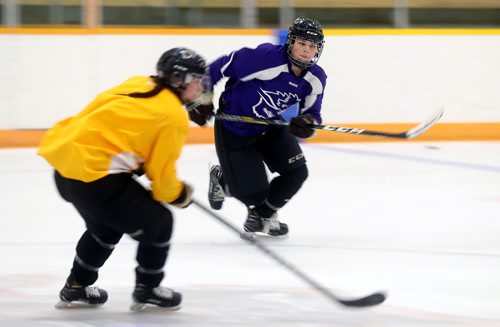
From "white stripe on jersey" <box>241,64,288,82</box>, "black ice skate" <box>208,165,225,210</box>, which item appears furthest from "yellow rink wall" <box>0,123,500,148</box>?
"white stripe on jersey" <box>241,64,288,82</box>

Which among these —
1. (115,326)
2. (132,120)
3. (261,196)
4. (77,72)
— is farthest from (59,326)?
(77,72)

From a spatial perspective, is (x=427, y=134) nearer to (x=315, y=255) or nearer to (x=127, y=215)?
(x=315, y=255)

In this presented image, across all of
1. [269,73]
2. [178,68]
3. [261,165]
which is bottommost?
[261,165]

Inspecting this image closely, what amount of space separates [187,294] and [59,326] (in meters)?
0.48

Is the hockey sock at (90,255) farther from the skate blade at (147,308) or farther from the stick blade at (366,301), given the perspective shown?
the stick blade at (366,301)

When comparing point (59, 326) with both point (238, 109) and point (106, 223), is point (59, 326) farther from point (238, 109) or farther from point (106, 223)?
point (238, 109)

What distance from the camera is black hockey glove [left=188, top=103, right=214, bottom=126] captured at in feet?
11.7

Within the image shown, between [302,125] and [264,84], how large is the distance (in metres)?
0.23

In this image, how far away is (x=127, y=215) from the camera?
2.58 meters

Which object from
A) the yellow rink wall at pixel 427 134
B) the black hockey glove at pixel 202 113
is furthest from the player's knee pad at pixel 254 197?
the yellow rink wall at pixel 427 134

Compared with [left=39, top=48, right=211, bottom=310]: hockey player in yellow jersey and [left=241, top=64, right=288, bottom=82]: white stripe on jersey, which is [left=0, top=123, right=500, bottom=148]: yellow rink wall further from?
[left=39, top=48, right=211, bottom=310]: hockey player in yellow jersey

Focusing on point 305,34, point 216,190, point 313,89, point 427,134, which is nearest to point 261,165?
point 216,190

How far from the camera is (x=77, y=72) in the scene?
20.5 feet

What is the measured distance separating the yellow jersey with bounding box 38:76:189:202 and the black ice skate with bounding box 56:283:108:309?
40 centimetres
